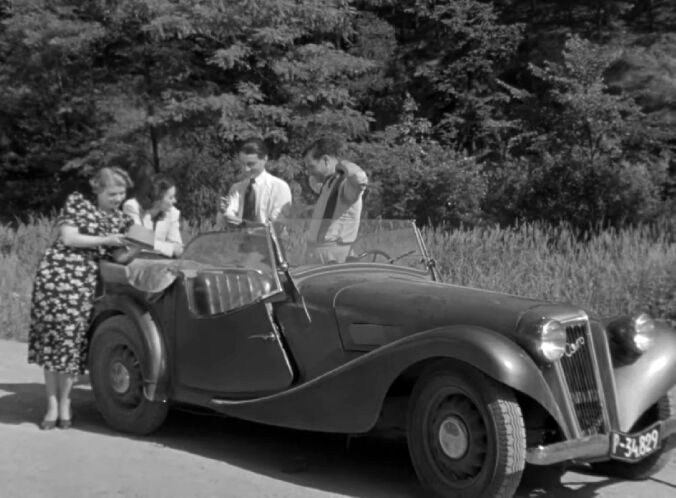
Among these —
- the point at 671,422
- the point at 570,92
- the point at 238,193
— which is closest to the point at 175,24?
the point at 570,92

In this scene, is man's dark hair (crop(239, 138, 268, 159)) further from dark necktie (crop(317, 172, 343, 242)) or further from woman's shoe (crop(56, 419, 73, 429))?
woman's shoe (crop(56, 419, 73, 429))

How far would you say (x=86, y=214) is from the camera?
6.77 meters

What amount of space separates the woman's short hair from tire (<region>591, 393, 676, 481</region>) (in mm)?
3601

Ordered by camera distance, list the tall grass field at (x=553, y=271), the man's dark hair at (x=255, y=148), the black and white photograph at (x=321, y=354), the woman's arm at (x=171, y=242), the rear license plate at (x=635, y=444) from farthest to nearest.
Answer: the tall grass field at (x=553, y=271)
the man's dark hair at (x=255, y=148)
the woman's arm at (x=171, y=242)
the black and white photograph at (x=321, y=354)
the rear license plate at (x=635, y=444)

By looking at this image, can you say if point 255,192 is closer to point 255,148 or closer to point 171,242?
point 255,148

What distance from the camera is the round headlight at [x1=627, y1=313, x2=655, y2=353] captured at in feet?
18.3

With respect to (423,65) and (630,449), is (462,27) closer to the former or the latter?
(423,65)

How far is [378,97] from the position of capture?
24594 mm

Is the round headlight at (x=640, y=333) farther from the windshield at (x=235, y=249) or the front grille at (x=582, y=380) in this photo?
the windshield at (x=235, y=249)

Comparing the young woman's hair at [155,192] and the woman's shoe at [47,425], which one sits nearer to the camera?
the woman's shoe at [47,425]

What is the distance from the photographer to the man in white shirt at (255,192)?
8.36m

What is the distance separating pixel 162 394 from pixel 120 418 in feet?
1.61

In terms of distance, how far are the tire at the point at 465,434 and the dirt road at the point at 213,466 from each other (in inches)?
16.2

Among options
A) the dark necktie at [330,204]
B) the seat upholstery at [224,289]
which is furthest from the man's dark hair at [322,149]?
the seat upholstery at [224,289]
